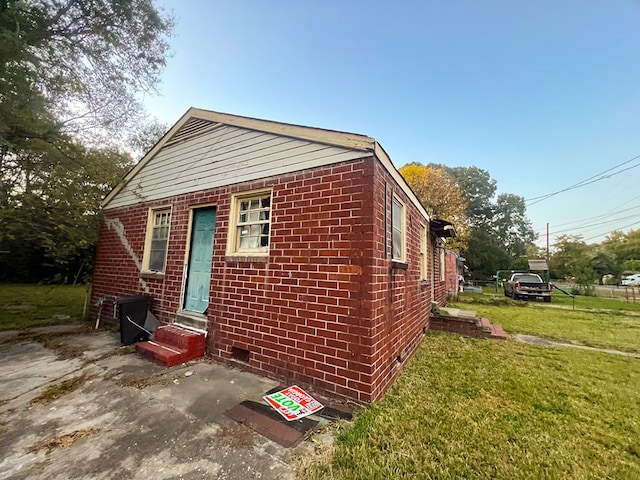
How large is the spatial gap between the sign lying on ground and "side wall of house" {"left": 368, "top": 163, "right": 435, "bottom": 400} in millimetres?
711

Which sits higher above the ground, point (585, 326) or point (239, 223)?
point (239, 223)

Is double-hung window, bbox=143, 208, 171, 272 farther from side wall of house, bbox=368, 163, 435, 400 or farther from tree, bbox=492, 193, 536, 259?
tree, bbox=492, 193, 536, 259

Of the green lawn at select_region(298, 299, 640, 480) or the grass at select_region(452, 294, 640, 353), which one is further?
the grass at select_region(452, 294, 640, 353)

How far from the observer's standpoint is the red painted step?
3799 millimetres

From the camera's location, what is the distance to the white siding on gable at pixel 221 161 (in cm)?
363

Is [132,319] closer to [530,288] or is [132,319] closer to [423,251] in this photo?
[423,251]

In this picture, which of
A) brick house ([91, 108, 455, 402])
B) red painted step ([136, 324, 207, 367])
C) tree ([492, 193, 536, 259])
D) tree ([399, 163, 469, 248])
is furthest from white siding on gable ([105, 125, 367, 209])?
tree ([492, 193, 536, 259])

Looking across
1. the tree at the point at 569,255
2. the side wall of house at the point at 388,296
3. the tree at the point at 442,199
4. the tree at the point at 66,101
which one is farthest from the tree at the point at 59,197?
the tree at the point at 569,255

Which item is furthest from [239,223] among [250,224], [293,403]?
[293,403]

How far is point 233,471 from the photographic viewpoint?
1839 mm

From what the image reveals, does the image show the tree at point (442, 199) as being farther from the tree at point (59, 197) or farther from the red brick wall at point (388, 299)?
the tree at point (59, 197)

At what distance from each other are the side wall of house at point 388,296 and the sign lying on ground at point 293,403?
711mm

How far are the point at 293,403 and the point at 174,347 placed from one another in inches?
97.0

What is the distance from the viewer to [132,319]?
4.77 metres
